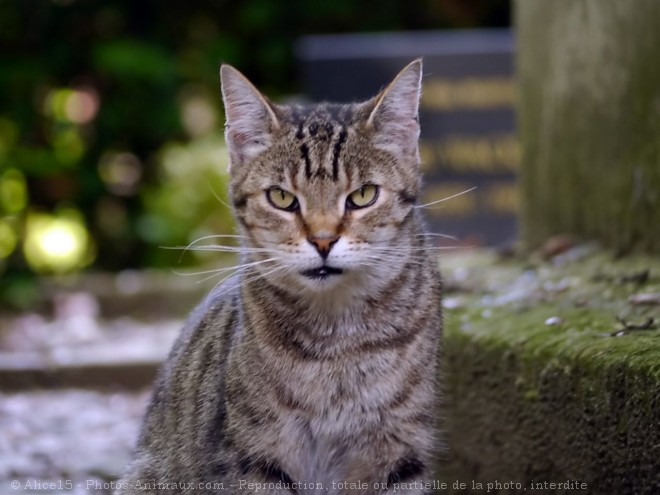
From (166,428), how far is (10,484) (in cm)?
112

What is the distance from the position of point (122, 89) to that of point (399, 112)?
7.74 m

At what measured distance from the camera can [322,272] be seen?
3023mm

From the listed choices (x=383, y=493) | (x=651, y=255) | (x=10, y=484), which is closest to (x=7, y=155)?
(x=10, y=484)

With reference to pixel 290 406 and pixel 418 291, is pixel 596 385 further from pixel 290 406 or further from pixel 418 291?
pixel 290 406

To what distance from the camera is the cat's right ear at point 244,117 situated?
10.9 feet

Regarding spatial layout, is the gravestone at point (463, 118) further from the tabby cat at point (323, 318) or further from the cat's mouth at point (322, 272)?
the cat's mouth at point (322, 272)

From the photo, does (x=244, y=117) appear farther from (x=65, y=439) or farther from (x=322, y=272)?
(x=65, y=439)

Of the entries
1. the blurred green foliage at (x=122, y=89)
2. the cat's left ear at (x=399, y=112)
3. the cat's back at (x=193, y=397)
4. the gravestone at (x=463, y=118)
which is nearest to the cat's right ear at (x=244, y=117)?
the cat's left ear at (x=399, y=112)

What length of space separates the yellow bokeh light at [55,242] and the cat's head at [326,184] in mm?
7538

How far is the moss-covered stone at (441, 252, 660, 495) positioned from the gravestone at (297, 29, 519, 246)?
4.28 metres

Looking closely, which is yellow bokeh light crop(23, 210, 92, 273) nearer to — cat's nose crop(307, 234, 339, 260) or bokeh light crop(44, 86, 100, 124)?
bokeh light crop(44, 86, 100, 124)

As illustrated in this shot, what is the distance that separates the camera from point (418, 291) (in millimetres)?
3270

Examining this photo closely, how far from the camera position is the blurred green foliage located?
10.5 m

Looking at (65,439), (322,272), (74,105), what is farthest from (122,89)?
(322,272)
